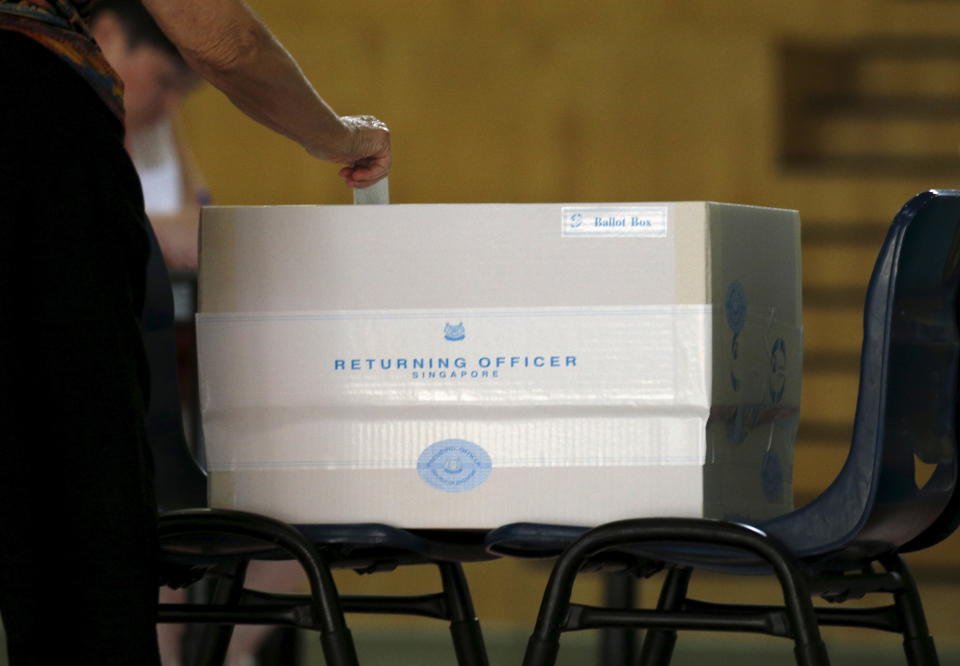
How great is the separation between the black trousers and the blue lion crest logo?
34 centimetres

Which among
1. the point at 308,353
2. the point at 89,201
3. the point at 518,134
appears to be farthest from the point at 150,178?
the point at 89,201

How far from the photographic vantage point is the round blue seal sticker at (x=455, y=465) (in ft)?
4.53

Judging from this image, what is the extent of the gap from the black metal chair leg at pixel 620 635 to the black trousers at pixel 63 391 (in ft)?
3.35

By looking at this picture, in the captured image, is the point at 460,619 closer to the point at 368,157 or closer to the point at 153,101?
the point at 368,157

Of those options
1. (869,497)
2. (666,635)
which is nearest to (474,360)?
(869,497)

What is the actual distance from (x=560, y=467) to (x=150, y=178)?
212cm

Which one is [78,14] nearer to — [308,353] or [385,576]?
[308,353]

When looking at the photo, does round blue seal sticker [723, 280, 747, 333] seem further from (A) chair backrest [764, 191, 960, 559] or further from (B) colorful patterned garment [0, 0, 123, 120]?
(B) colorful patterned garment [0, 0, 123, 120]

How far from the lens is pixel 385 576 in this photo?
4402mm

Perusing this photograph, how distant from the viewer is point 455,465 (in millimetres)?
1384

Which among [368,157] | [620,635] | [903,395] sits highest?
[368,157]

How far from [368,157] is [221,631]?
540 millimetres

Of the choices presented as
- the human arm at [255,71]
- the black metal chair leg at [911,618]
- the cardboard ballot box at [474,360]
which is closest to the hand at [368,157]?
the human arm at [255,71]

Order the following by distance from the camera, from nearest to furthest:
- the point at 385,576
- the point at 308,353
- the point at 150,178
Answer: the point at 308,353, the point at 150,178, the point at 385,576
